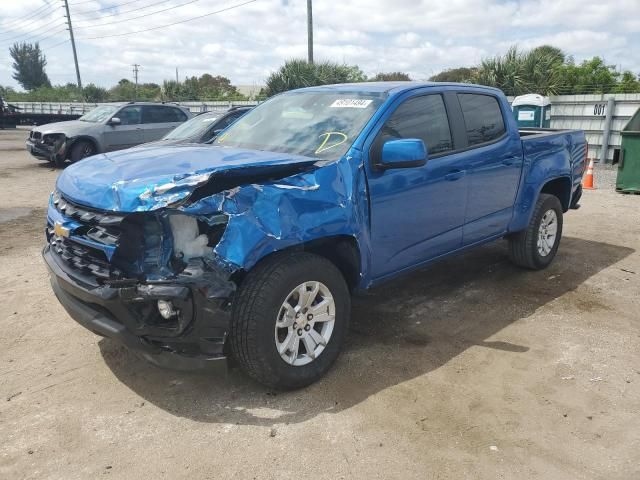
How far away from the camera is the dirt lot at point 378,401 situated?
2.66 meters

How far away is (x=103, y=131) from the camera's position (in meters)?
12.9

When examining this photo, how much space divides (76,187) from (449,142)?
8.89 feet

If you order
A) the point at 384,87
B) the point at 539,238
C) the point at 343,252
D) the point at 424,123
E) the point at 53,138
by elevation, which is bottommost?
the point at 539,238

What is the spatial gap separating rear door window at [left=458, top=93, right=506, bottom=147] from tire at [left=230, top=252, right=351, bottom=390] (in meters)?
1.94

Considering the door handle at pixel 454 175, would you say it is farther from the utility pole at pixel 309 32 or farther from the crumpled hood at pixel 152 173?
the utility pole at pixel 309 32

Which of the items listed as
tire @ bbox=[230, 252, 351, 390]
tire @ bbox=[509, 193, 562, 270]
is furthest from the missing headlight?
tire @ bbox=[509, 193, 562, 270]

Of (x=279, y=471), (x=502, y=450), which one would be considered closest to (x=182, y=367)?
(x=279, y=471)

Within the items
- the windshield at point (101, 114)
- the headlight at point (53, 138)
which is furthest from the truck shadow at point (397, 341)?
the headlight at point (53, 138)

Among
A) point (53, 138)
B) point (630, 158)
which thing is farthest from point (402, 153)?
point (53, 138)

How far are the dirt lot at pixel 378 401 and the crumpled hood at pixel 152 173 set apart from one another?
119 centimetres

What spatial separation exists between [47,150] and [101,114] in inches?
62.1

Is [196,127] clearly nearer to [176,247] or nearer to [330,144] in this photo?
[330,144]

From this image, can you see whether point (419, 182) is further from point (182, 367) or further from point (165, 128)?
point (165, 128)

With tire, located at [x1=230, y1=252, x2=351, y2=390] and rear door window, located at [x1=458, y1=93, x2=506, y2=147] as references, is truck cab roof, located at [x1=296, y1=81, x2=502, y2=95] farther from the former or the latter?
tire, located at [x1=230, y1=252, x2=351, y2=390]
